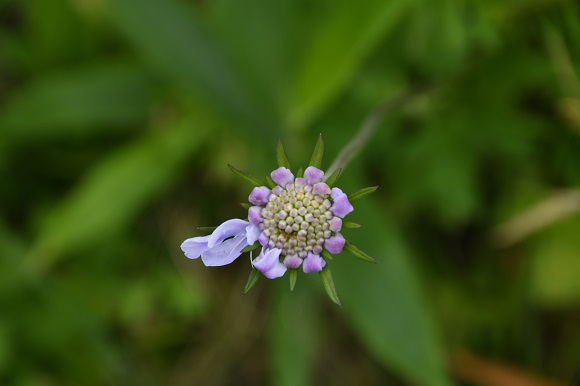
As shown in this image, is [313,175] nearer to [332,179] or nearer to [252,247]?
[332,179]

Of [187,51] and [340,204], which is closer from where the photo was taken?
[340,204]

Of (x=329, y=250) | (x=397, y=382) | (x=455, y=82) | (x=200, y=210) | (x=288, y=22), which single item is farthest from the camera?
(x=200, y=210)

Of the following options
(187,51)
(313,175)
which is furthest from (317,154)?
(187,51)

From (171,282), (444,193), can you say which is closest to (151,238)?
(171,282)

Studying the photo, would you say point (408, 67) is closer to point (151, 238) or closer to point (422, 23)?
point (422, 23)

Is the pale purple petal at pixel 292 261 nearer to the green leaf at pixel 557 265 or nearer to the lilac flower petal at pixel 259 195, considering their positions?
the lilac flower petal at pixel 259 195

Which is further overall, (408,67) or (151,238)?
(151,238)

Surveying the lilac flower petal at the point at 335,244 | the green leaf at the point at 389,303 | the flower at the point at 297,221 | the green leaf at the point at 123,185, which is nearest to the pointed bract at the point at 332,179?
the flower at the point at 297,221
